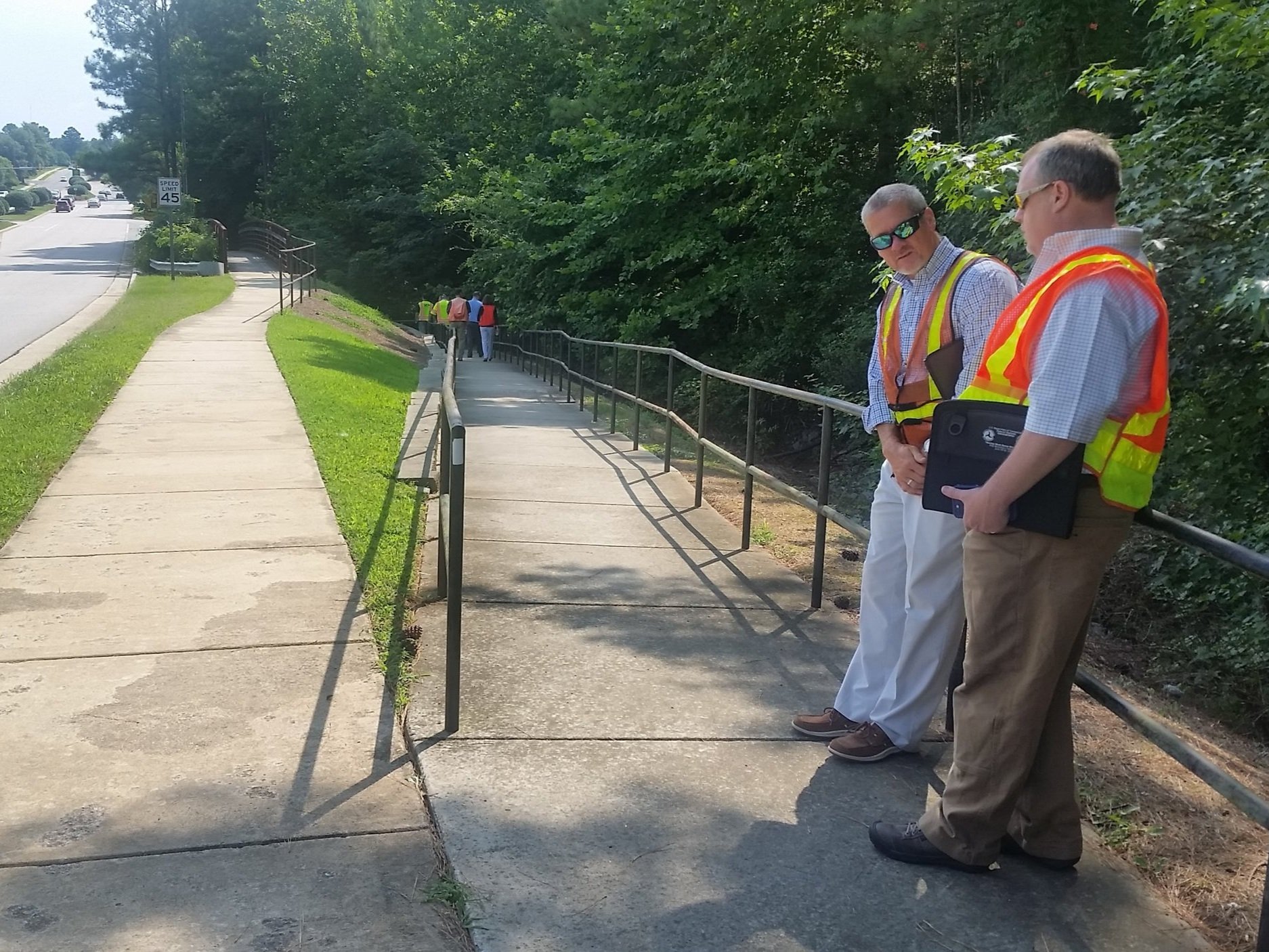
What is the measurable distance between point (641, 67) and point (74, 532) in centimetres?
1552

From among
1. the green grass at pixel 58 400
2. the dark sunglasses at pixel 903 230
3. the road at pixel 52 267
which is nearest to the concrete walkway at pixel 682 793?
the dark sunglasses at pixel 903 230

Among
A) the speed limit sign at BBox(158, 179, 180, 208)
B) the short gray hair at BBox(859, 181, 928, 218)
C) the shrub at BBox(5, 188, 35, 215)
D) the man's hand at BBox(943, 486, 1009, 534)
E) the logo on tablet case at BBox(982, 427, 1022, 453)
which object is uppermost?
the shrub at BBox(5, 188, 35, 215)

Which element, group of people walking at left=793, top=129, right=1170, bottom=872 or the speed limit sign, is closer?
group of people walking at left=793, top=129, right=1170, bottom=872

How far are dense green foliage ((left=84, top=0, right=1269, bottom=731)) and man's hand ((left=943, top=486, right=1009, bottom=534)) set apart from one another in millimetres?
2520

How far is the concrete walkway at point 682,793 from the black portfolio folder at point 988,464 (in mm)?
972

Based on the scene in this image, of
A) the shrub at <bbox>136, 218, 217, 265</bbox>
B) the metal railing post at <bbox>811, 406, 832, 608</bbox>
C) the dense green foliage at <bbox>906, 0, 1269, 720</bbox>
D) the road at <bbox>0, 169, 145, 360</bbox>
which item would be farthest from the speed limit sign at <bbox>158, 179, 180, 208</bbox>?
the metal railing post at <bbox>811, 406, 832, 608</bbox>

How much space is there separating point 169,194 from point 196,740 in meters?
29.2

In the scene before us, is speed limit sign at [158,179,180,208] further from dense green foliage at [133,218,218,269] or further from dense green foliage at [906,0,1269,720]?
dense green foliage at [906,0,1269,720]

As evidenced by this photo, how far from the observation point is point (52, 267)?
36531mm

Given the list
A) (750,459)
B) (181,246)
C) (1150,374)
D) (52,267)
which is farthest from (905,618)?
(52,267)

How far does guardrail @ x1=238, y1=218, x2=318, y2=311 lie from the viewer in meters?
27.1

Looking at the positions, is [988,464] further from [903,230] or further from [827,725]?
[827,725]

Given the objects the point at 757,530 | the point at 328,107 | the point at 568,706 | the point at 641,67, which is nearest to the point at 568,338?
the point at 641,67

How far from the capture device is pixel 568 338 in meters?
16.4
